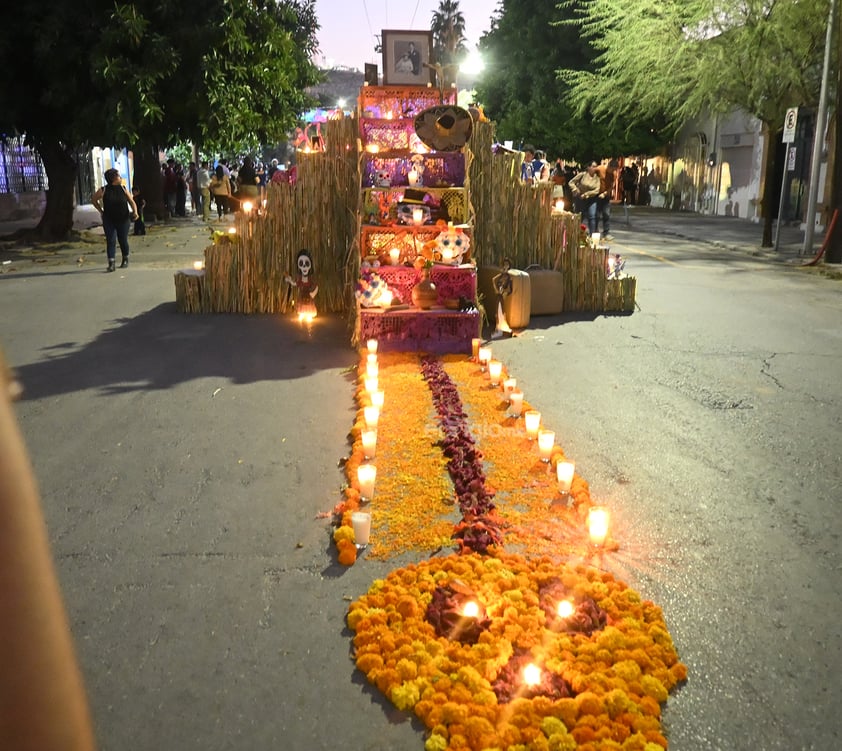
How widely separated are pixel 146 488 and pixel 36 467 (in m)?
0.89

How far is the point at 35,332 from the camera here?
9391 millimetres

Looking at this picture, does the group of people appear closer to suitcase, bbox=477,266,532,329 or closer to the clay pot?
suitcase, bbox=477,266,532,329

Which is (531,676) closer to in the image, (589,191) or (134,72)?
(589,191)

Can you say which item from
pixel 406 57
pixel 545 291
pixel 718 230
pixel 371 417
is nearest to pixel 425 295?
pixel 545 291

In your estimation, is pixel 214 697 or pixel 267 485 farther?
→ pixel 267 485

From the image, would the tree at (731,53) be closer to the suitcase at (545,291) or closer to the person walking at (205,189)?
the suitcase at (545,291)

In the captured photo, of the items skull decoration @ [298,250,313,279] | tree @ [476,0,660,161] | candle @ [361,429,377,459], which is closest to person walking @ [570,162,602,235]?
skull decoration @ [298,250,313,279]

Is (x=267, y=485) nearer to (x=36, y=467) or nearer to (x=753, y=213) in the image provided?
(x=36, y=467)

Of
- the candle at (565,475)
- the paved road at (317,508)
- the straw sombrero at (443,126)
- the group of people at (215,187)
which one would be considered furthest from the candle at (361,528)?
the group of people at (215,187)

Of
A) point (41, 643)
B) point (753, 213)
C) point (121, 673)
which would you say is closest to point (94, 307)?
point (121, 673)

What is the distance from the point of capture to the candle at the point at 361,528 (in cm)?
412

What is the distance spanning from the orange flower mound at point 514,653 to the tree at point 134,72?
1456 cm

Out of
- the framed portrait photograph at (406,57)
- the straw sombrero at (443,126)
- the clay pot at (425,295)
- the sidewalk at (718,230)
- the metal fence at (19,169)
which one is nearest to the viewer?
the clay pot at (425,295)

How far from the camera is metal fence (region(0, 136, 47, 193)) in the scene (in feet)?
80.4
